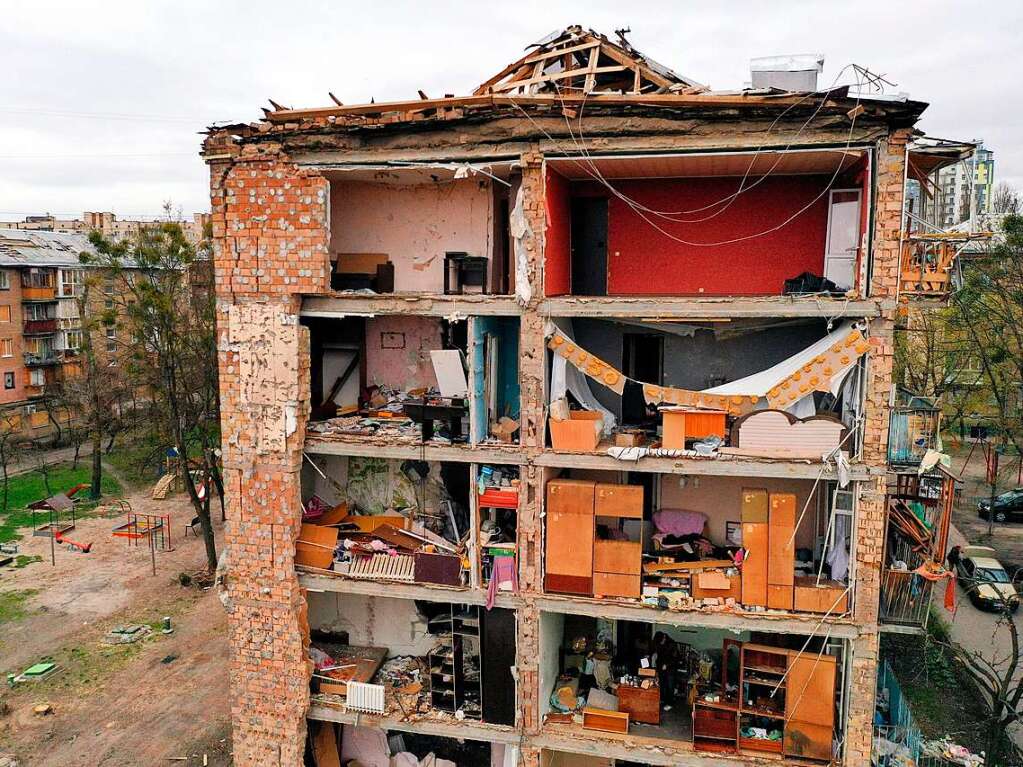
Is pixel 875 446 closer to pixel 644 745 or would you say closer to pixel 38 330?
pixel 644 745

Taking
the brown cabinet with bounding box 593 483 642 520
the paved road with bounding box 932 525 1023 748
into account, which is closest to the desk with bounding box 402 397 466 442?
the brown cabinet with bounding box 593 483 642 520

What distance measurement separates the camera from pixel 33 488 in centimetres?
3881

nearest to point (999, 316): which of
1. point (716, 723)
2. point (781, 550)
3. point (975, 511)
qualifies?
point (975, 511)

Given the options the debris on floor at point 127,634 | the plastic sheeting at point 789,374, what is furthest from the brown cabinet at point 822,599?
the debris on floor at point 127,634

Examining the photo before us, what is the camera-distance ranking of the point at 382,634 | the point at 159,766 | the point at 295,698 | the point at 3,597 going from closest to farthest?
1. the point at 295,698
2. the point at 382,634
3. the point at 159,766
4. the point at 3,597

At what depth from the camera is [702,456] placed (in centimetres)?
1234

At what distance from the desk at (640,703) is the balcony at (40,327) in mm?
47372

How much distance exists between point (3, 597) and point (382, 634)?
1832cm

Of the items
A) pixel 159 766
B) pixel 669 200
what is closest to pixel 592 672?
pixel 669 200

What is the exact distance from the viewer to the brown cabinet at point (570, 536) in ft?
Result: 42.2

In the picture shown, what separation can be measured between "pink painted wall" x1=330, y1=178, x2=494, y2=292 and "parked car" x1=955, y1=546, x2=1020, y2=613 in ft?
67.6

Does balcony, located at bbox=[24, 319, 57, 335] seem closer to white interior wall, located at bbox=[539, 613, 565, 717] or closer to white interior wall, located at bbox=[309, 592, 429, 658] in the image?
white interior wall, located at bbox=[309, 592, 429, 658]

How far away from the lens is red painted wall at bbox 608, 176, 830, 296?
13734 millimetres

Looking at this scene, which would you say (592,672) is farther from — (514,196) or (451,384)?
(514,196)
